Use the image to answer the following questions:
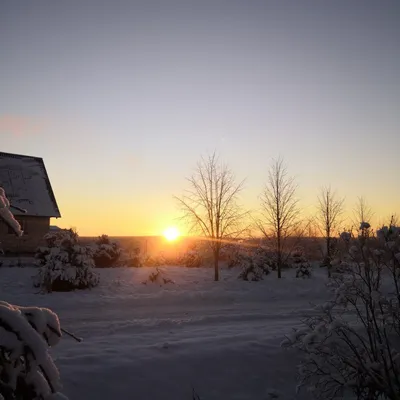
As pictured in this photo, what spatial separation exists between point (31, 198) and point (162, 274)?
16345 millimetres

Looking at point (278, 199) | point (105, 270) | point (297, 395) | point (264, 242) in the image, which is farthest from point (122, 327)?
point (264, 242)

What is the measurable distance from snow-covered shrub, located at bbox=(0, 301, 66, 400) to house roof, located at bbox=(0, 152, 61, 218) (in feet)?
93.7

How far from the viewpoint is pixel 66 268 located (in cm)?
1611

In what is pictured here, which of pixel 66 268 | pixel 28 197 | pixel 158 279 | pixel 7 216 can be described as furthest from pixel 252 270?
pixel 7 216

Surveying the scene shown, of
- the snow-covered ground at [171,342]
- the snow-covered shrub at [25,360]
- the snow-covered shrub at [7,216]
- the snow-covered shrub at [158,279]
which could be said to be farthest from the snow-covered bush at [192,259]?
the snow-covered shrub at [25,360]

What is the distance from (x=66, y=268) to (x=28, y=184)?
17.8m

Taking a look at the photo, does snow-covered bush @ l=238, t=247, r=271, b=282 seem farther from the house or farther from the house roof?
the house roof

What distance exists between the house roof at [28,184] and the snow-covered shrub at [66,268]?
517 inches

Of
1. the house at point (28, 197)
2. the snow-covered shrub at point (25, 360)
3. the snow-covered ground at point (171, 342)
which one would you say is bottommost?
the snow-covered ground at point (171, 342)

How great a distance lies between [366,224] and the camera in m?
6.03

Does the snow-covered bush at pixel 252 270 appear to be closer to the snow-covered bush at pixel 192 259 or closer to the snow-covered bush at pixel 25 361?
the snow-covered bush at pixel 192 259

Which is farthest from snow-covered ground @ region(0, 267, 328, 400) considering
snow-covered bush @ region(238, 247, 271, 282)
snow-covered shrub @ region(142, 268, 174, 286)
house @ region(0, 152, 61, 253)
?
house @ region(0, 152, 61, 253)

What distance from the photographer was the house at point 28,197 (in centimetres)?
2836

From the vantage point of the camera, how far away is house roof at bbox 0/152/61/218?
1163 inches
